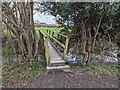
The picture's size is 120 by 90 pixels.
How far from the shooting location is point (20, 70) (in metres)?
4.31

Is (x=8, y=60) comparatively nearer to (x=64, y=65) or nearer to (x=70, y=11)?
(x=64, y=65)

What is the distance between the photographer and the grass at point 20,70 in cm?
399

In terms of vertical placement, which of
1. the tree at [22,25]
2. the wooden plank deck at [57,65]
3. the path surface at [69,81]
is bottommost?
the path surface at [69,81]

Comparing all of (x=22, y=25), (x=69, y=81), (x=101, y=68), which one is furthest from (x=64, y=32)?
(x=69, y=81)

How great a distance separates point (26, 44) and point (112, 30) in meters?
2.41

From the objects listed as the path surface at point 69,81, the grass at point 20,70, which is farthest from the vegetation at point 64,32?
the path surface at point 69,81

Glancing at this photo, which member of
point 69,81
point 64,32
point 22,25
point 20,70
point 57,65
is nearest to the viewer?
point 69,81

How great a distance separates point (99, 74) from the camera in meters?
4.21

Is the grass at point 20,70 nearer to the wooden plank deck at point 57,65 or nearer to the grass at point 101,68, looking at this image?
the wooden plank deck at point 57,65

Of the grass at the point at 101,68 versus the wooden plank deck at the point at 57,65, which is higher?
the wooden plank deck at the point at 57,65

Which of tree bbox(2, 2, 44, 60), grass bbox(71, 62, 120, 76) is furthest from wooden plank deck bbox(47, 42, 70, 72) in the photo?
tree bbox(2, 2, 44, 60)

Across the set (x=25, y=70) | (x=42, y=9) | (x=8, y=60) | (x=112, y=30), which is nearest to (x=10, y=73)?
(x=25, y=70)

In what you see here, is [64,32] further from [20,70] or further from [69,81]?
[69,81]

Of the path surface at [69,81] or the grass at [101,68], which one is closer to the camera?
the path surface at [69,81]
